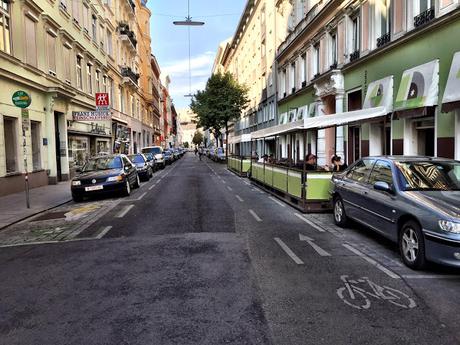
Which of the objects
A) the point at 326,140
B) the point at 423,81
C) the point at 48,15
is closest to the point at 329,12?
the point at 326,140

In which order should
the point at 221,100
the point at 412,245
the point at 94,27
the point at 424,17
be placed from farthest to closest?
1. the point at 221,100
2. the point at 94,27
3. the point at 424,17
4. the point at 412,245

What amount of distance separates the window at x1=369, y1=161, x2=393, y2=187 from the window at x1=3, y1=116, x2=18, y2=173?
1421 cm

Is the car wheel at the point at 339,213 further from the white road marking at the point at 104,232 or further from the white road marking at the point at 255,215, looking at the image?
the white road marking at the point at 104,232

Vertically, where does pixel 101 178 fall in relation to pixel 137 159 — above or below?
below

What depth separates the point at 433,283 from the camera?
5.21m

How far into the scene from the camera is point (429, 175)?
6.69 metres

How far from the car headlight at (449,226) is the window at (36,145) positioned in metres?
17.9

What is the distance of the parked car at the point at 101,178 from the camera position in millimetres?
14055

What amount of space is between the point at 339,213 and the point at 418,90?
20.2 feet

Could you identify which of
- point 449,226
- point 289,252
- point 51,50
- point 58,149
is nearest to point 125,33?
point 51,50

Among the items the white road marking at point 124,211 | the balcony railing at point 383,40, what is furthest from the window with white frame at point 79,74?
the balcony railing at point 383,40

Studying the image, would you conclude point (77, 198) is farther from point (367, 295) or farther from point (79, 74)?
point (79, 74)

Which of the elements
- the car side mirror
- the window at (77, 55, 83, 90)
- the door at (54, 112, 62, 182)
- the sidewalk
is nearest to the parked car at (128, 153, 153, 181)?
the door at (54, 112, 62, 182)

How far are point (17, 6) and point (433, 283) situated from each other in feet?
59.1
